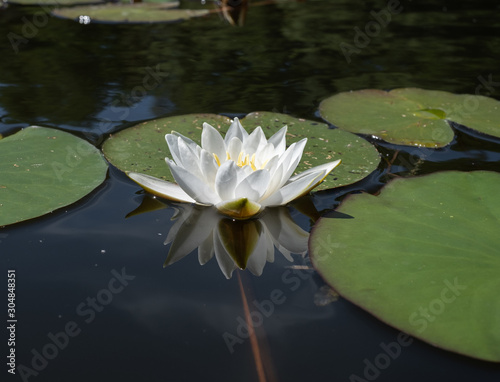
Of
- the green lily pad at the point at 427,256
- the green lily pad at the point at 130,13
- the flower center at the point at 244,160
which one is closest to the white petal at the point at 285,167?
the flower center at the point at 244,160

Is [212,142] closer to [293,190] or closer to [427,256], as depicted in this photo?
[293,190]

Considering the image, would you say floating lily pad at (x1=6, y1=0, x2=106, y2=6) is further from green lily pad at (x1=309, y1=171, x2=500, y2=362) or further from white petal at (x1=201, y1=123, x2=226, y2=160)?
green lily pad at (x1=309, y1=171, x2=500, y2=362)

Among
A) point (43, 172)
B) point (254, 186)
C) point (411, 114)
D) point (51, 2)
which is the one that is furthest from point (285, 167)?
point (51, 2)

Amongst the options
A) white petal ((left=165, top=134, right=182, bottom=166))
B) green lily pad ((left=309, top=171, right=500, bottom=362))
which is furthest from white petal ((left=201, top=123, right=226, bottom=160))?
green lily pad ((left=309, top=171, right=500, bottom=362))

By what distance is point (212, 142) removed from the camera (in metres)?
1.90

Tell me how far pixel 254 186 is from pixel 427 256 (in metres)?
0.60

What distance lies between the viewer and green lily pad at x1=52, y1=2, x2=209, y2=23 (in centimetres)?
500

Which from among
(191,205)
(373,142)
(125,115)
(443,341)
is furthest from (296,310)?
(125,115)

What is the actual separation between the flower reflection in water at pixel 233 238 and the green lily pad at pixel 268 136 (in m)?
0.24

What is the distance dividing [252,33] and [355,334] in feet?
12.4

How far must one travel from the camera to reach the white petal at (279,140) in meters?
1.93

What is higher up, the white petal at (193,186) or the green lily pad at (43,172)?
the white petal at (193,186)

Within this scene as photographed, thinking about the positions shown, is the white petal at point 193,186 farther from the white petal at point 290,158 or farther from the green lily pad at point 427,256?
the green lily pad at point 427,256

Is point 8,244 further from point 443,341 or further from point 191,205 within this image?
point 443,341
